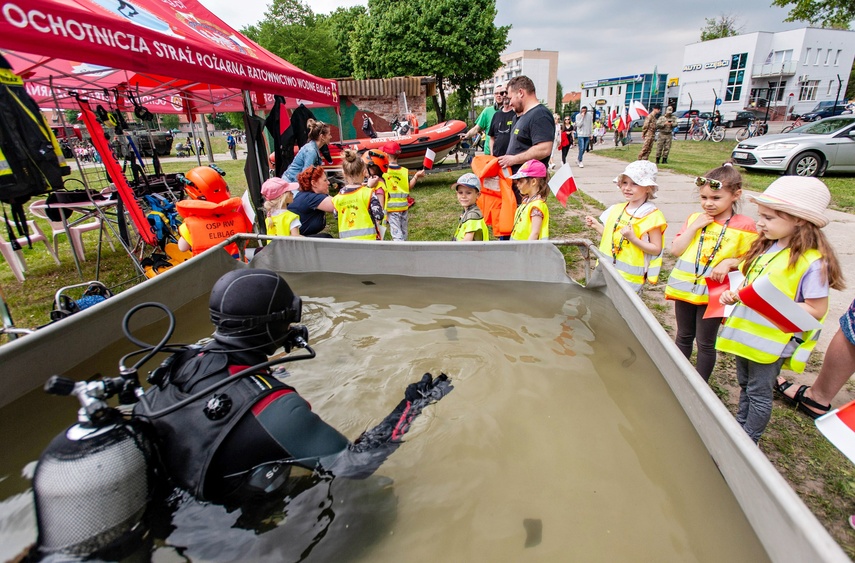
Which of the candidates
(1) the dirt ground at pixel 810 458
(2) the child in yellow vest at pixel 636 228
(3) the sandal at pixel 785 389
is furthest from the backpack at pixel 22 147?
(3) the sandal at pixel 785 389

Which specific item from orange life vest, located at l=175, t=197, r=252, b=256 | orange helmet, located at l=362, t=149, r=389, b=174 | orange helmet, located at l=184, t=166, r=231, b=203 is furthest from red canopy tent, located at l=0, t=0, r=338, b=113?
orange helmet, located at l=362, t=149, r=389, b=174

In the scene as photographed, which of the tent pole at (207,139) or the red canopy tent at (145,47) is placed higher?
the red canopy tent at (145,47)

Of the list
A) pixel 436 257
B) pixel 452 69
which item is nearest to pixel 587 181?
pixel 436 257

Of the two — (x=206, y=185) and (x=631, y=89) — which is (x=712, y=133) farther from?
(x=631, y=89)

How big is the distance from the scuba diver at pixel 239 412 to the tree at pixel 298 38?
3079 cm

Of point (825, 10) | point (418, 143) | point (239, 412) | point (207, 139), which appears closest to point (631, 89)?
point (825, 10)

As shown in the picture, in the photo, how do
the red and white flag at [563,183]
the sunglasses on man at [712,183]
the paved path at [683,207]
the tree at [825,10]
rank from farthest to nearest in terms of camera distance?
the tree at [825,10]
the paved path at [683,207]
the red and white flag at [563,183]
the sunglasses on man at [712,183]

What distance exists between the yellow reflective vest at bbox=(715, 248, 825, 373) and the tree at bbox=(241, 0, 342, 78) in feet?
101

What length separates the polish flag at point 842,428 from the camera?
1.48 m

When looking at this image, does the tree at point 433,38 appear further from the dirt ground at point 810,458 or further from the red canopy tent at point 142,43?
the dirt ground at point 810,458

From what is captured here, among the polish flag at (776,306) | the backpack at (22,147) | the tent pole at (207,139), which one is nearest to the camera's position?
the polish flag at (776,306)

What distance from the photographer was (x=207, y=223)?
4508 millimetres

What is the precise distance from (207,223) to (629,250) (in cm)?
405

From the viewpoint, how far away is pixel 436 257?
4027mm
